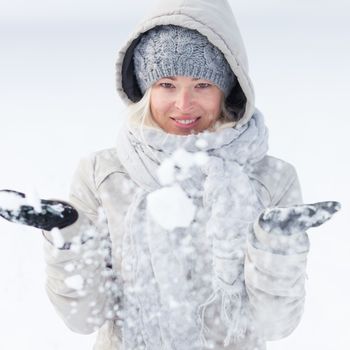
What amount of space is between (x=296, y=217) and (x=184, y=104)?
355 millimetres

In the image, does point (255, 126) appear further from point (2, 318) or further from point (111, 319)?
point (2, 318)

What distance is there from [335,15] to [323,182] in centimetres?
124

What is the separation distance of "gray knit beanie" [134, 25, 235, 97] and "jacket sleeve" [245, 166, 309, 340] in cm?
35

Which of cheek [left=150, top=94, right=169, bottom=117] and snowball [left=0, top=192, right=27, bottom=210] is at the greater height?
cheek [left=150, top=94, right=169, bottom=117]

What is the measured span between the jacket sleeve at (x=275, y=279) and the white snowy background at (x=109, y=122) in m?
0.93

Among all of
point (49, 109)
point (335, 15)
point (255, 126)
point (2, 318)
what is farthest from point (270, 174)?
point (335, 15)

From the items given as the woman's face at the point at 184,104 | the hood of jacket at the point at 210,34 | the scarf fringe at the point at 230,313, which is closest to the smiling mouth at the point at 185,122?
the woman's face at the point at 184,104

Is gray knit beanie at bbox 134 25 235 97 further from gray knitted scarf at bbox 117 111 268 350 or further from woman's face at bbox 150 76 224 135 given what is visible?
gray knitted scarf at bbox 117 111 268 350

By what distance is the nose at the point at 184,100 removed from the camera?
1510 millimetres

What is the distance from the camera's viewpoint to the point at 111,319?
63.4 inches

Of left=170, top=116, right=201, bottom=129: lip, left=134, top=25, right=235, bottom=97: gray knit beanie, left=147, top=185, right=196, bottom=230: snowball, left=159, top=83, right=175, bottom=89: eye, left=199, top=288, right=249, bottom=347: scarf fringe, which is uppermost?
left=134, top=25, right=235, bottom=97: gray knit beanie

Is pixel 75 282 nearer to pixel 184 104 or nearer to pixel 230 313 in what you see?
pixel 230 313

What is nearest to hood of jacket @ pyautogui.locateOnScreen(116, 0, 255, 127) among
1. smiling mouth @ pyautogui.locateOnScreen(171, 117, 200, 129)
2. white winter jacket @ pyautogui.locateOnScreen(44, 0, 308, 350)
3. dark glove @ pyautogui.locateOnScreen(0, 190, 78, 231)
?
white winter jacket @ pyautogui.locateOnScreen(44, 0, 308, 350)

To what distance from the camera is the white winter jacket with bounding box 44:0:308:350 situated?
1.42 metres
